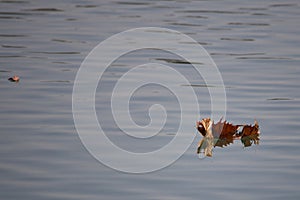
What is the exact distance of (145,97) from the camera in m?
7.15

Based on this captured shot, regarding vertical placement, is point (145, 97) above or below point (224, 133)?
above

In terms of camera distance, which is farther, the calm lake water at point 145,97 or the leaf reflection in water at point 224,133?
the leaf reflection in water at point 224,133

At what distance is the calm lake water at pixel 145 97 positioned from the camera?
4.92 meters

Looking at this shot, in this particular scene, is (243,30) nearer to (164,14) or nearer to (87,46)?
(164,14)

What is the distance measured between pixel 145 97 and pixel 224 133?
1.30 m

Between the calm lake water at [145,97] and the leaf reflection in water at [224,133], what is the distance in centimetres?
7

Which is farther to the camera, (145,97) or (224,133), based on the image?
(145,97)

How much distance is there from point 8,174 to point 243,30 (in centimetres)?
532

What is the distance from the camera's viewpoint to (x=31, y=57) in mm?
8469

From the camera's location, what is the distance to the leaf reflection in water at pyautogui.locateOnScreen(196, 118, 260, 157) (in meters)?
5.92

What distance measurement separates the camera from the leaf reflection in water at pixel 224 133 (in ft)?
19.4

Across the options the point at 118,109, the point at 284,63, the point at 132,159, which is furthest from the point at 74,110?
the point at 284,63

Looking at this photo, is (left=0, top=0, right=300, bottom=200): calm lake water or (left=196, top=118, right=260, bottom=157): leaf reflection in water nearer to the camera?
(left=0, top=0, right=300, bottom=200): calm lake water

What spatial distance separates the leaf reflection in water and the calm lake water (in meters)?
0.07
